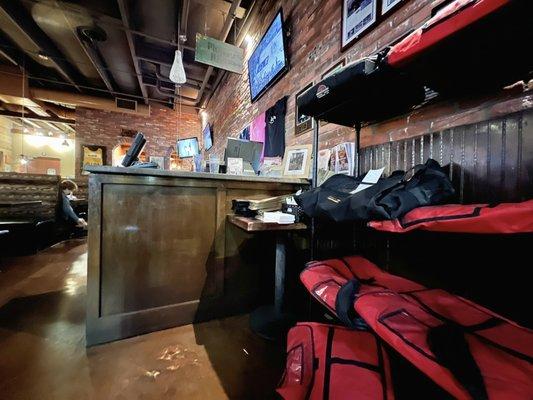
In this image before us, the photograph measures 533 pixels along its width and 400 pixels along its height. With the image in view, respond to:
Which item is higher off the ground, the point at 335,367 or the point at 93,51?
the point at 93,51

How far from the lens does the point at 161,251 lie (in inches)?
64.4

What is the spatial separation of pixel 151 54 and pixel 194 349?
5.52 meters

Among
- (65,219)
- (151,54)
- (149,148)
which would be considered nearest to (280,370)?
(65,219)

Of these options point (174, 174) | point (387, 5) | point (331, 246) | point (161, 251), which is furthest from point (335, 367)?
point (387, 5)

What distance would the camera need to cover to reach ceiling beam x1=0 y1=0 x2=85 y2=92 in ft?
11.6

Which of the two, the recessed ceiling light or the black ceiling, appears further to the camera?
the recessed ceiling light

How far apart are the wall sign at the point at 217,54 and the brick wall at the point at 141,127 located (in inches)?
140

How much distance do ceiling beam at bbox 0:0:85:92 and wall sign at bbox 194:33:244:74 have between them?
2898 mm

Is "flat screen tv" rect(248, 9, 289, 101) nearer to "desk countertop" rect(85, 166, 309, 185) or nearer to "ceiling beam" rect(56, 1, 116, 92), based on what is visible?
"desk countertop" rect(85, 166, 309, 185)

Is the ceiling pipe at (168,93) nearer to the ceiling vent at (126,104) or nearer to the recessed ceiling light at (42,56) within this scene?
the ceiling vent at (126,104)

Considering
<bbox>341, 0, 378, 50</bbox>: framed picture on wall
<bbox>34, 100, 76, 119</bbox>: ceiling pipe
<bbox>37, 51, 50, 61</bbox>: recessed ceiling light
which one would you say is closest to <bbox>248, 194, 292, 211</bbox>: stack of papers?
<bbox>341, 0, 378, 50</bbox>: framed picture on wall

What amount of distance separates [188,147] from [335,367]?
399 centimetres

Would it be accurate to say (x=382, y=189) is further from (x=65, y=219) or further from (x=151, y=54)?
(x=151, y=54)

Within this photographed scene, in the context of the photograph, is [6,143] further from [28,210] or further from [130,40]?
[130,40]
